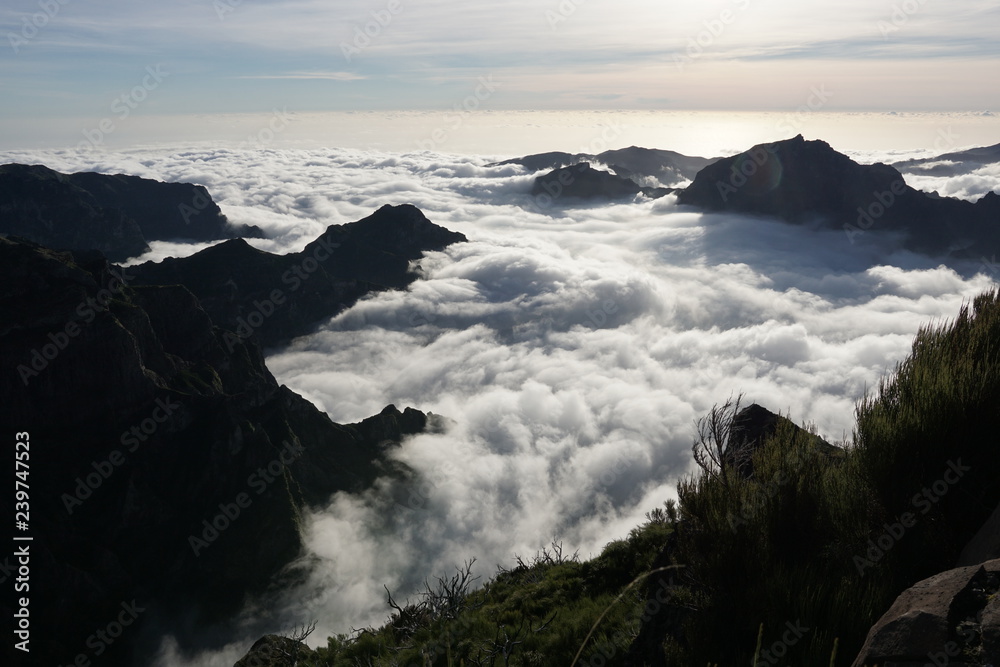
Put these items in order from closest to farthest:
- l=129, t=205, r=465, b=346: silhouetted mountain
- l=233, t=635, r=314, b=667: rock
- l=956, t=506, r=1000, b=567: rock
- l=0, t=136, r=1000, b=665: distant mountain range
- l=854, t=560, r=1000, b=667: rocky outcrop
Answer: l=854, t=560, r=1000, b=667: rocky outcrop
l=956, t=506, r=1000, b=567: rock
l=233, t=635, r=314, b=667: rock
l=0, t=136, r=1000, b=665: distant mountain range
l=129, t=205, r=465, b=346: silhouetted mountain

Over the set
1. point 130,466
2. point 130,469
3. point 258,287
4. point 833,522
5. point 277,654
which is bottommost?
point 130,469

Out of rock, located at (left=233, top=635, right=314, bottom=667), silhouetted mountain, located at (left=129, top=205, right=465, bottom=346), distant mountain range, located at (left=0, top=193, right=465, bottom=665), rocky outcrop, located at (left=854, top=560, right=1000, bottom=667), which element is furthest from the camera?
silhouetted mountain, located at (left=129, top=205, right=465, bottom=346)

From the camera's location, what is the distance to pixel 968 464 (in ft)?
22.2

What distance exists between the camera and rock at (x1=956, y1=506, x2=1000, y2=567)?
18.0 ft

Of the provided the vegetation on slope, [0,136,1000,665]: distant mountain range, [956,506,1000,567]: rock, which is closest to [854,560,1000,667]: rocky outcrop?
the vegetation on slope

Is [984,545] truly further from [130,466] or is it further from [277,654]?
[130,466]

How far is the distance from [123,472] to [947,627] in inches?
3466

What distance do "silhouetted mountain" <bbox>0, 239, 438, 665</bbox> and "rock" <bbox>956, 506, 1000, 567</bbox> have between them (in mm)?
78036

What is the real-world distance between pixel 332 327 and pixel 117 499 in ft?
407

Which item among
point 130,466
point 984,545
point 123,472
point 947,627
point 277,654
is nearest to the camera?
point 947,627

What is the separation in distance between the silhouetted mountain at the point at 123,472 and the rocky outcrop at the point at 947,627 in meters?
77.7

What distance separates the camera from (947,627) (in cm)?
416

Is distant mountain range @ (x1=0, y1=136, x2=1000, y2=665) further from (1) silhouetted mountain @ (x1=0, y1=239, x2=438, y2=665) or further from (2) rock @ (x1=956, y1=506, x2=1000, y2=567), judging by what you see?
(2) rock @ (x1=956, y1=506, x2=1000, y2=567)

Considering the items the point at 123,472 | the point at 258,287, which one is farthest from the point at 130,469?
the point at 258,287
